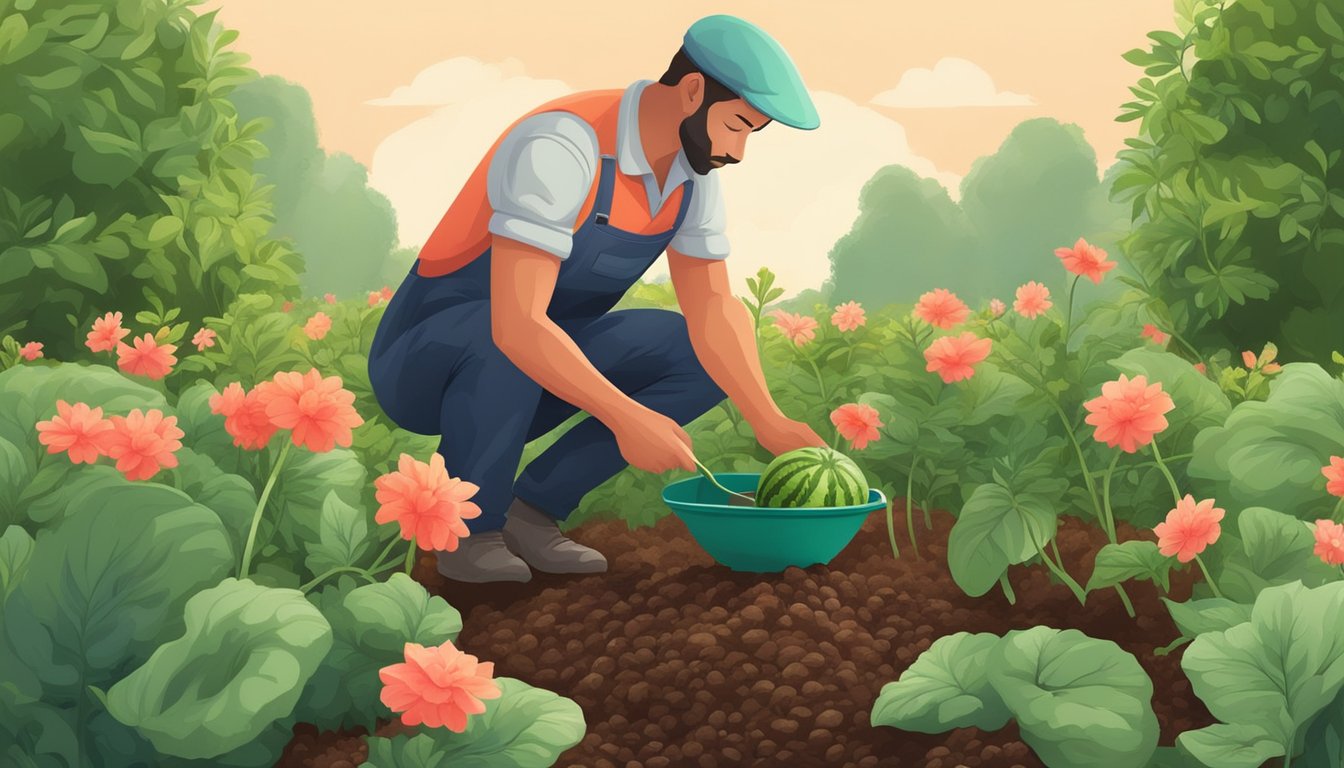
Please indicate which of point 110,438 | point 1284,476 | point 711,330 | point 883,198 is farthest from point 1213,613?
point 883,198

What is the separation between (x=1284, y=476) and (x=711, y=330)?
4.26 ft

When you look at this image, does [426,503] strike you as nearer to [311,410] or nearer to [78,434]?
[311,410]

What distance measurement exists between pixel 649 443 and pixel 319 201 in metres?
4.25

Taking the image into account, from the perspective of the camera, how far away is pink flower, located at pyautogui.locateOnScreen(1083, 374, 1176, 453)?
245 cm

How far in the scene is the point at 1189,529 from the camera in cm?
232

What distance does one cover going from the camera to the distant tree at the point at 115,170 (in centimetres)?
432

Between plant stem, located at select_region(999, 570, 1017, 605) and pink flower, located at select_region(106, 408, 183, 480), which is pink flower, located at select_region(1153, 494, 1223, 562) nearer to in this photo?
plant stem, located at select_region(999, 570, 1017, 605)

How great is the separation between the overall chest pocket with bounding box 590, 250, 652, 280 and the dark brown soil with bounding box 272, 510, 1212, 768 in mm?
700

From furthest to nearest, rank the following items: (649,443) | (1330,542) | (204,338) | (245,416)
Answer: (204,338)
(649,443)
(245,416)
(1330,542)

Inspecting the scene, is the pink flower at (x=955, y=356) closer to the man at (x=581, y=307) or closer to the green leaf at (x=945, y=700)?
the man at (x=581, y=307)

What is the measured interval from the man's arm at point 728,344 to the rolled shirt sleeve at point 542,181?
0.46 metres

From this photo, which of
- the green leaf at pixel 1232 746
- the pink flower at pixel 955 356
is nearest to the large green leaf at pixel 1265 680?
the green leaf at pixel 1232 746

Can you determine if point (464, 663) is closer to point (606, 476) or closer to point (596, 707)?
point (596, 707)

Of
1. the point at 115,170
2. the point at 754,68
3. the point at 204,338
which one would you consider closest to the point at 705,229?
the point at 754,68
